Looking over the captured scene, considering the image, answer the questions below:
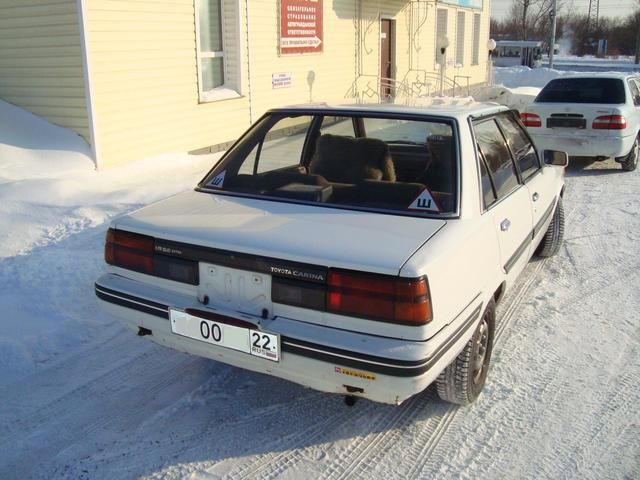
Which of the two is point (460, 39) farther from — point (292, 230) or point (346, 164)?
point (292, 230)

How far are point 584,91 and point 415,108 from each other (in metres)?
7.13

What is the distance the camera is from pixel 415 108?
3.67 meters

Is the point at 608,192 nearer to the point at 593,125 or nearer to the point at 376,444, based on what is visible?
the point at 593,125

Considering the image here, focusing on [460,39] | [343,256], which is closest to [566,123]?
[343,256]

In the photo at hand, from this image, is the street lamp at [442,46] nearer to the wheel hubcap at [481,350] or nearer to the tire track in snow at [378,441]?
the wheel hubcap at [481,350]

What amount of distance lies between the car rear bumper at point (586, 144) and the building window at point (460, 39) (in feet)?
45.5

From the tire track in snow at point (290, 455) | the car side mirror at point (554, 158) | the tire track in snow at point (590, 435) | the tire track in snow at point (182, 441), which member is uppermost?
the car side mirror at point (554, 158)

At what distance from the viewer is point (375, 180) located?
3537 millimetres

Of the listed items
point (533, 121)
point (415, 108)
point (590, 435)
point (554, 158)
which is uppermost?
point (415, 108)

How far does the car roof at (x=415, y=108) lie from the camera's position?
3576mm

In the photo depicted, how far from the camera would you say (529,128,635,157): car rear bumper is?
902cm

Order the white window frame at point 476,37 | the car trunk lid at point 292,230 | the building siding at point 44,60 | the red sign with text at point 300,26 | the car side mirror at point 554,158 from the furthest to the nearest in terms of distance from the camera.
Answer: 1. the white window frame at point 476,37
2. the red sign with text at point 300,26
3. the building siding at point 44,60
4. the car side mirror at point 554,158
5. the car trunk lid at point 292,230

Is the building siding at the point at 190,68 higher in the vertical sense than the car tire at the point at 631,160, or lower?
higher

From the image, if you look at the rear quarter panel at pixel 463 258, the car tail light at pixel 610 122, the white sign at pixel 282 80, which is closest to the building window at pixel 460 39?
the white sign at pixel 282 80
